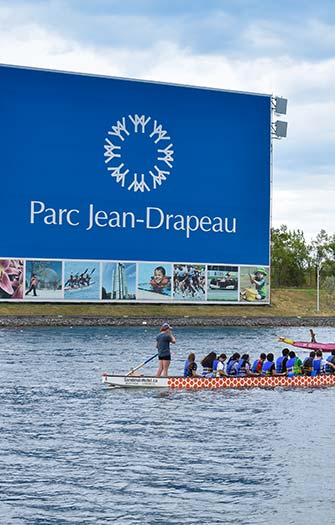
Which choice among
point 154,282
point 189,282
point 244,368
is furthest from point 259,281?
point 244,368

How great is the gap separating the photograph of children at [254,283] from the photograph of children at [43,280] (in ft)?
72.0

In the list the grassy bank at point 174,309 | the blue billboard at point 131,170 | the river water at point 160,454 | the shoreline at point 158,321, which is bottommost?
the river water at point 160,454

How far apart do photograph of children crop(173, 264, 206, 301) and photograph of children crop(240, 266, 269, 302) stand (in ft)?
16.5

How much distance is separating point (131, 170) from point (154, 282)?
42.2ft

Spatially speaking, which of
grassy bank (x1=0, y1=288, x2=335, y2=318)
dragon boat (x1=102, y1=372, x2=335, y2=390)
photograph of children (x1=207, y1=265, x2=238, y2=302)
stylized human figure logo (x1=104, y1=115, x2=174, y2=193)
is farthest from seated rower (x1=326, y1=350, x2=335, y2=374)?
photograph of children (x1=207, y1=265, x2=238, y2=302)

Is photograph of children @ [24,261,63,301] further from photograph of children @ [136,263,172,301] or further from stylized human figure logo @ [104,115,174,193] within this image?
stylized human figure logo @ [104,115,174,193]

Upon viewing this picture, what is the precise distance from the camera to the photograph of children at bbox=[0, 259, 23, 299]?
98.1 m

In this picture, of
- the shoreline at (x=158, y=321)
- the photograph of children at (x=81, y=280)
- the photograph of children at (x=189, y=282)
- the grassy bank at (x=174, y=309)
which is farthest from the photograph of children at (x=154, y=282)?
the shoreline at (x=158, y=321)

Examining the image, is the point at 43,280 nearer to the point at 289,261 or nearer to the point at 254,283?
the point at 254,283

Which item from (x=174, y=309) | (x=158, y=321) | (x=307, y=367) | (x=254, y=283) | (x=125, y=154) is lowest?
(x=307, y=367)

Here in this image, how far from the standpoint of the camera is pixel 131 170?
10525 centimetres

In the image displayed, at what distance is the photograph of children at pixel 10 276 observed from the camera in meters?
98.1

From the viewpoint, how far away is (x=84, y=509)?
20.0 m

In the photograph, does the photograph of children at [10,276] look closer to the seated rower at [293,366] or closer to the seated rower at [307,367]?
the seated rower at [307,367]
